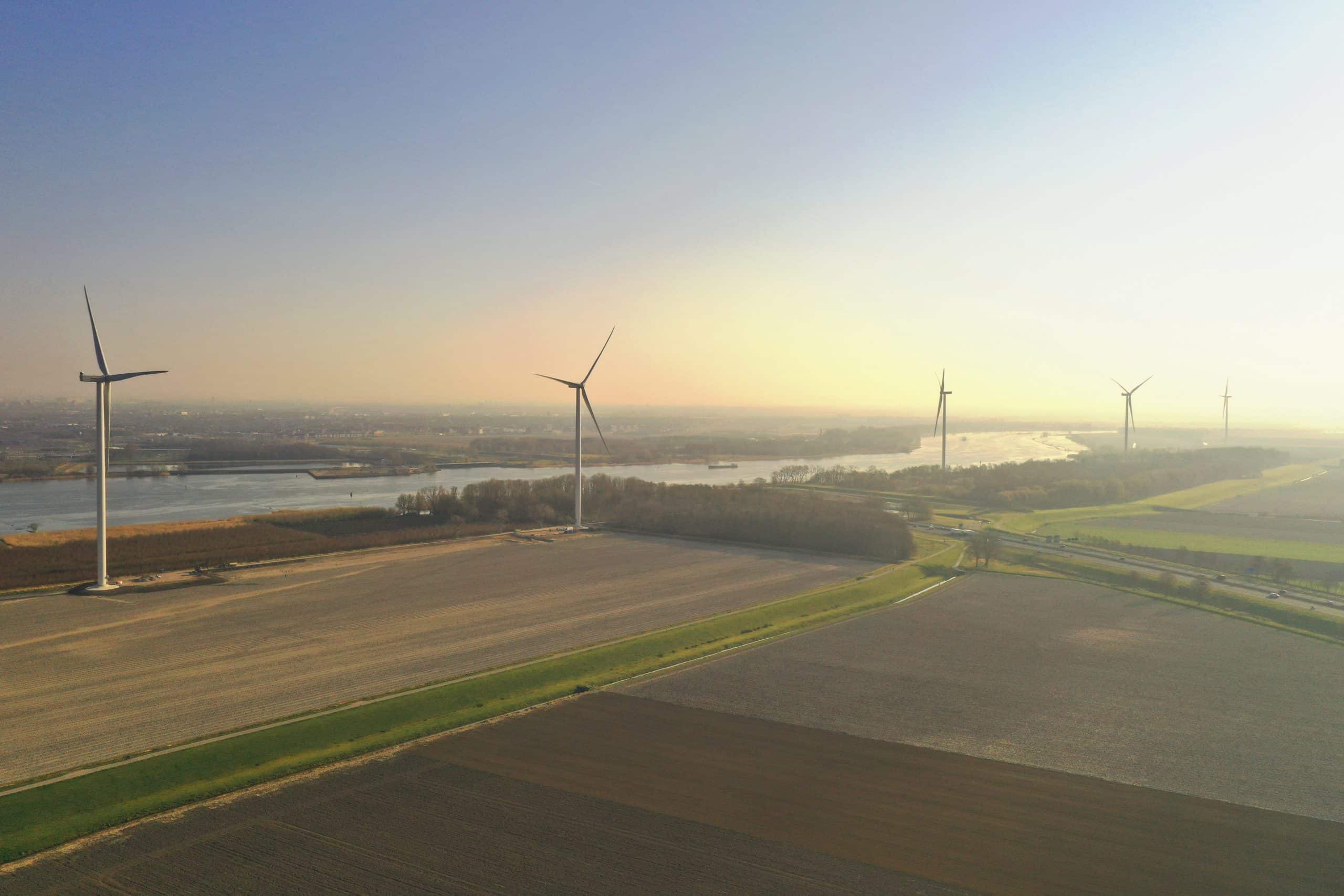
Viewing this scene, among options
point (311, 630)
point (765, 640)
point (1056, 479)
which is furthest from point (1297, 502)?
point (311, 630)

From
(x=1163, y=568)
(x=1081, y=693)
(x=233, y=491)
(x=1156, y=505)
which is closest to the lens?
(x=1081, y=693)

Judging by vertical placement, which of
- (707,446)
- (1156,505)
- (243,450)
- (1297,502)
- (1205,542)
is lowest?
(1205,542)

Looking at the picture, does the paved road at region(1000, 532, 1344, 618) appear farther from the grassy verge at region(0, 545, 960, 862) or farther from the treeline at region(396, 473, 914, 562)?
the grassy verge at region(0, 545, 960, 862)

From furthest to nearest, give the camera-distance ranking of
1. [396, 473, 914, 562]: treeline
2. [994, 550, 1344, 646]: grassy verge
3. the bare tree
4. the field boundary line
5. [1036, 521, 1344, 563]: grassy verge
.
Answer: [1036, 521, 1344, 563]: grassy verge → [396, 473, 914, 562]: treeline → the bare tree → [994, 550, 1344, 646]: grassy verge → the field boundary line

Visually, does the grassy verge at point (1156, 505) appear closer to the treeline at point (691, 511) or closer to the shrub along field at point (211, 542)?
the treeline at point (691, 511)

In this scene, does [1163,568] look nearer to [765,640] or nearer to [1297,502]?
[765,640]

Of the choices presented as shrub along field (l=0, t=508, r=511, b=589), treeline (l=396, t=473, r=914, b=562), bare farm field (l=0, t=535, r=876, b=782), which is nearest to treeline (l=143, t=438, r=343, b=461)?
treeline (l=396, t=473, r=914, b=562)
